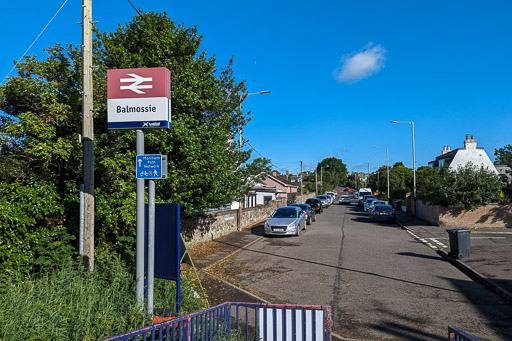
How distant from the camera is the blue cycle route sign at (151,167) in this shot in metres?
5.52

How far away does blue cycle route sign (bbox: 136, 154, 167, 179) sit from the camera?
5516 mm

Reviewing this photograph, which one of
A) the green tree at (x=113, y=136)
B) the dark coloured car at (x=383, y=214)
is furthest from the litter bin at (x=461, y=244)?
the dark coloured car at (x=383, y=214)

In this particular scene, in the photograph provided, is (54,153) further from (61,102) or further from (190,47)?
(190,47)

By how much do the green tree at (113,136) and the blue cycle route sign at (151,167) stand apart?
3.34m

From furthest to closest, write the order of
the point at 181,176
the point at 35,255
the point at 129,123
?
the point at 181,176 < the point at 35,255 < the point at 129,123

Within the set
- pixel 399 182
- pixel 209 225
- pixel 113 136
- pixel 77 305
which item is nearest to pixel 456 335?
pixel 77 305

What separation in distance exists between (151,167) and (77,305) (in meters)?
2.11

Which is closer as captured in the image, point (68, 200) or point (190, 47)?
point (68, 200)

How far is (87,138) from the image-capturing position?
7.48 metres

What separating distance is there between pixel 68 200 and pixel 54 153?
1.21 m

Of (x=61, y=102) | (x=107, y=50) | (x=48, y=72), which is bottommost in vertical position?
(x=61, y=102)

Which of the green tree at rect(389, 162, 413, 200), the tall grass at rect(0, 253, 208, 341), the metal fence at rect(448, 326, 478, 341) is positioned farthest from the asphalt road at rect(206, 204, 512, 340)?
the green tree at rect(389, 162, 413, 200)

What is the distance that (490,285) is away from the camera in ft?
29.0

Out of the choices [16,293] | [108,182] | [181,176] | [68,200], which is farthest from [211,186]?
[16,293]
